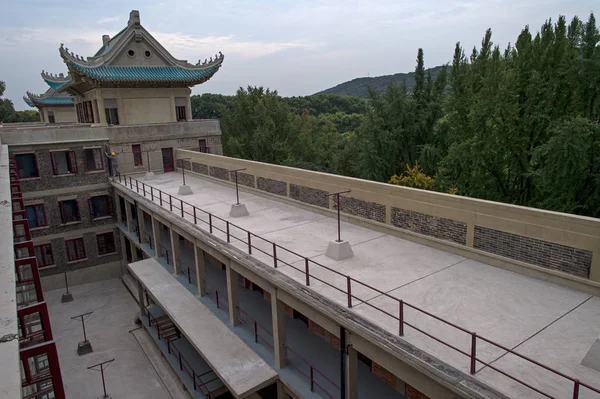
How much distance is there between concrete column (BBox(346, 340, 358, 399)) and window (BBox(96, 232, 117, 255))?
22633 mm

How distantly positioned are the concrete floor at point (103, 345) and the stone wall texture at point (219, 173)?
877 cm

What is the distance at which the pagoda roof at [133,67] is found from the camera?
91.4 feet

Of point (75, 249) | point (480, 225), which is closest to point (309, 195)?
point (480, 225)

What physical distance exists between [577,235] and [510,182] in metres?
15.1

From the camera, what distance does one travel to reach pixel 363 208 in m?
14.7

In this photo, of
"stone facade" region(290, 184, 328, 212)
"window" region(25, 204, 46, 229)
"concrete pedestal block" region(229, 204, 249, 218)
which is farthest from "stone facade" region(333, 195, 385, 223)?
"window" region(25, 204, 46, 229)

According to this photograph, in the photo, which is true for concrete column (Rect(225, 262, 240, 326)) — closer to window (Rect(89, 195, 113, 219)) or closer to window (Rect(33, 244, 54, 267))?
window (Rect(89, 195, 113, 219))

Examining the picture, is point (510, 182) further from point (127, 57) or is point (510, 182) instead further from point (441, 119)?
point (127, 57)

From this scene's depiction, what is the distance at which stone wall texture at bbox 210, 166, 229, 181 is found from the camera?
2341cm

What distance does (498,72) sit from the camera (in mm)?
22594

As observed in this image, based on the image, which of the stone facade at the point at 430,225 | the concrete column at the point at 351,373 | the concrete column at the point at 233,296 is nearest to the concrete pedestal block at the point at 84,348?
the concrete column at the point at 233,296

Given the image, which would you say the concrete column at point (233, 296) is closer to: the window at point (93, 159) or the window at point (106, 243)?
the window at point (106, 243)

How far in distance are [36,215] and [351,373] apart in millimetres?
23165

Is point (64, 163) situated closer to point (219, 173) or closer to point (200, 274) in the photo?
point (219, 173)
